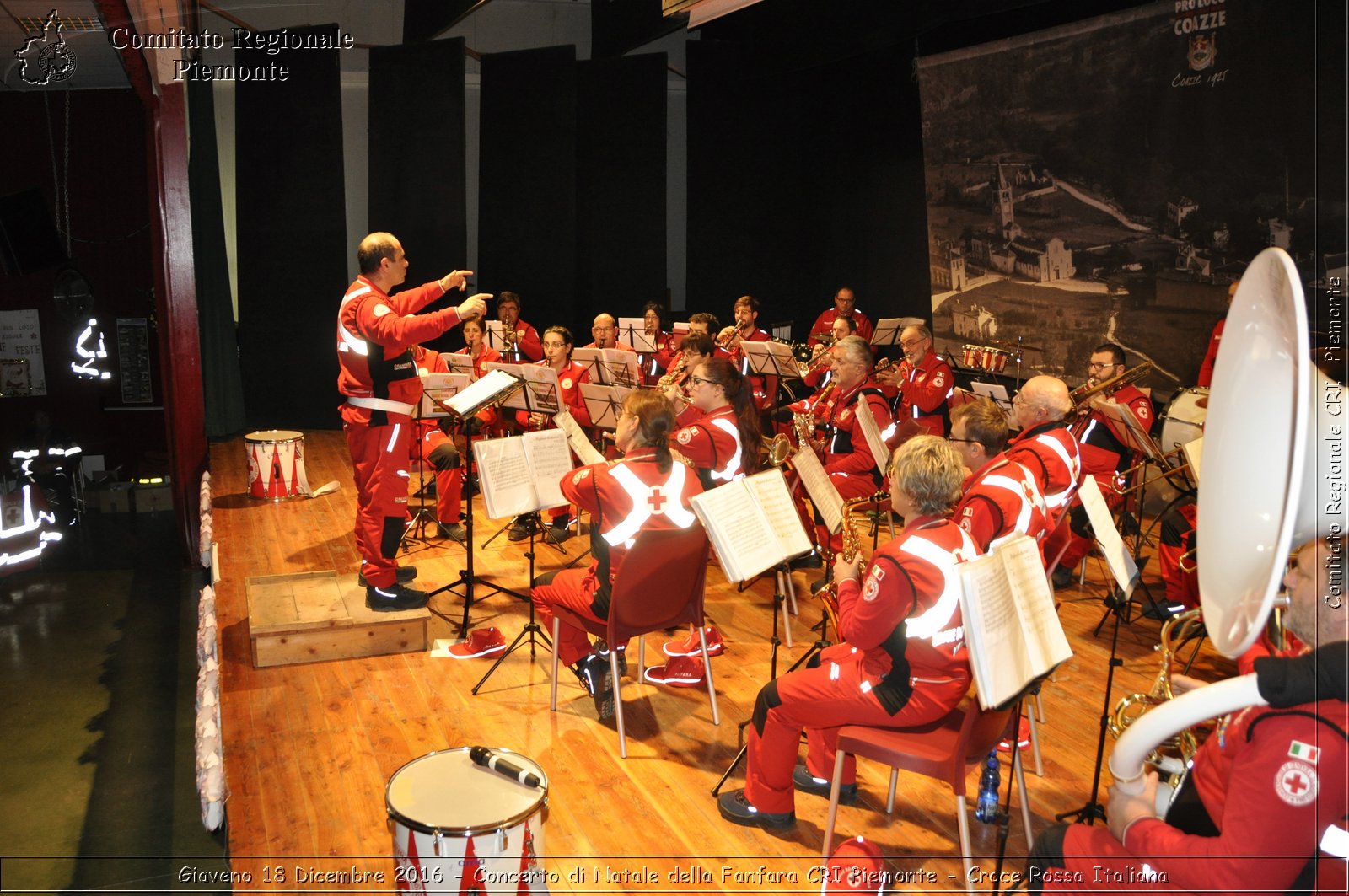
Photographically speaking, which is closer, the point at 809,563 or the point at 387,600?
the point at 387,600

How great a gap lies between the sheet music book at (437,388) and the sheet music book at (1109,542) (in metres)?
4.18

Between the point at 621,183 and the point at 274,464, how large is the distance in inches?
214

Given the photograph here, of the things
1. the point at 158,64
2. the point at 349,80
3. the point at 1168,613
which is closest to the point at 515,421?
the point at 158,64

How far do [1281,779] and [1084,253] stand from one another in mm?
7474

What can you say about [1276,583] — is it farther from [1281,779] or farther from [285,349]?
[285,349]

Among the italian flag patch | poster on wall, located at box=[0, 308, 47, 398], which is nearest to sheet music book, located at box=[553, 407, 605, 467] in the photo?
the italian flag patch

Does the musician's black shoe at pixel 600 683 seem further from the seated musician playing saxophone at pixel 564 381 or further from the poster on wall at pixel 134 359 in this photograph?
the poster on wall at pixel 134 359

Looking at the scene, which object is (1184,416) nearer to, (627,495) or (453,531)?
(627,495)

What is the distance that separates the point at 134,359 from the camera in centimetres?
1125

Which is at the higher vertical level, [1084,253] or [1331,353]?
[1084,253]

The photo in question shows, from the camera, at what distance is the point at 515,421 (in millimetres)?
7699

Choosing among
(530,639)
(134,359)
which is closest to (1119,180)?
(530,639)

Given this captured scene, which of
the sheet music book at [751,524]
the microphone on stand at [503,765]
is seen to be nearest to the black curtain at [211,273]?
the sheet music book at [751,524]

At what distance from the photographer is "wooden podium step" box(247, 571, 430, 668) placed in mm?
4898
